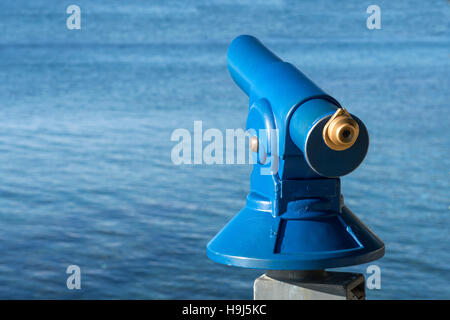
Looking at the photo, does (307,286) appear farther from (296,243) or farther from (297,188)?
(297,188)

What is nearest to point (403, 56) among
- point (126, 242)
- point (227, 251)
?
point (126, 242)

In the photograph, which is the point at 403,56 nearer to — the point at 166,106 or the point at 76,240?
the point at 166,106

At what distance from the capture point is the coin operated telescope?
1.69 metres

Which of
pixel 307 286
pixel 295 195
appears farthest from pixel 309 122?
pixel 307 286

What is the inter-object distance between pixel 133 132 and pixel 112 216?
2470mm

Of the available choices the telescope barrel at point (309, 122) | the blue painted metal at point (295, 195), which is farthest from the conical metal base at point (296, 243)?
the telescope barrel at point (309, 122)

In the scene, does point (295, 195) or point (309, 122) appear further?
point (295, 195)

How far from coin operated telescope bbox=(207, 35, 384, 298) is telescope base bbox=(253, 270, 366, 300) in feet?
0.08

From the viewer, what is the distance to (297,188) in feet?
5.93

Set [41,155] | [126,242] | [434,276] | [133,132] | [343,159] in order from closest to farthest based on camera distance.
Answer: [343,159] < [434,276] < [126,242] < [41,155] < [133,132]

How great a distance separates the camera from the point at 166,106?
39.7 ft

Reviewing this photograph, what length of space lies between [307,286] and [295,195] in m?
0.19

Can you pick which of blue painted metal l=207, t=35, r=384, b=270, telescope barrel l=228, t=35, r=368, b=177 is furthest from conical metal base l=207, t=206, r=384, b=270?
telescope barrel l=228, t=35, r=368, b=177

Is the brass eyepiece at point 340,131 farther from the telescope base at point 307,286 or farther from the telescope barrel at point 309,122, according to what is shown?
the telescope base at point 307,286
